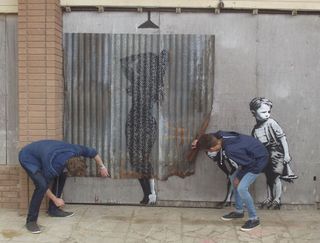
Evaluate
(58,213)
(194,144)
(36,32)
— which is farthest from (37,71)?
(194,144)

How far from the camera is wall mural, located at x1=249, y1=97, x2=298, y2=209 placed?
21.5 feet

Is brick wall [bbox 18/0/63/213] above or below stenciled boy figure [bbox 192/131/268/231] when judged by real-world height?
above

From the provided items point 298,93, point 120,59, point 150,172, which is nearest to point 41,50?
point 120,59

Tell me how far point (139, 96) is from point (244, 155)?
5.33ft

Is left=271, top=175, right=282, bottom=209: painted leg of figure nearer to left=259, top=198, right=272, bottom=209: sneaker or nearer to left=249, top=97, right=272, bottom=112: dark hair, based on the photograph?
left=259, top=198, right=272, bottom=209: sneaker

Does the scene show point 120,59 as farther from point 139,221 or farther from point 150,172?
point 139,221

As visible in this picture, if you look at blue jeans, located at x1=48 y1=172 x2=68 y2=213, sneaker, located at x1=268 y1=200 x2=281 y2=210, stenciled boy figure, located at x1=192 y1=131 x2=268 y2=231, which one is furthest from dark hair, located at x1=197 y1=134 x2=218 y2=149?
blue jeans, located at x1=48 y1=172 x2=68 y2=213

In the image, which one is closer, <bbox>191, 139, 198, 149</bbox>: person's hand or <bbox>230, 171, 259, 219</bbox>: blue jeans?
<bbox>230, 171, 259, 219</bbox>: blue jeans

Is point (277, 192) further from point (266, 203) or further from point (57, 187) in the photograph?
point (57, 187)

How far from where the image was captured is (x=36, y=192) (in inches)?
228

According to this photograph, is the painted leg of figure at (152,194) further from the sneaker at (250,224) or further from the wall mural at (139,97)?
the sneaker at (250,224)

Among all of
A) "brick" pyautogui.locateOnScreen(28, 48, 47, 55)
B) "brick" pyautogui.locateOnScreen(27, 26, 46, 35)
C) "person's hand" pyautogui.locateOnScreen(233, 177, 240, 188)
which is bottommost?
"person's hand" pyautogui.locateOnScreen(233, 177, 240, 188)

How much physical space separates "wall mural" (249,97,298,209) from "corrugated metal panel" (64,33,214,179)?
0.66m

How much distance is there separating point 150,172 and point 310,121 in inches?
87.3
